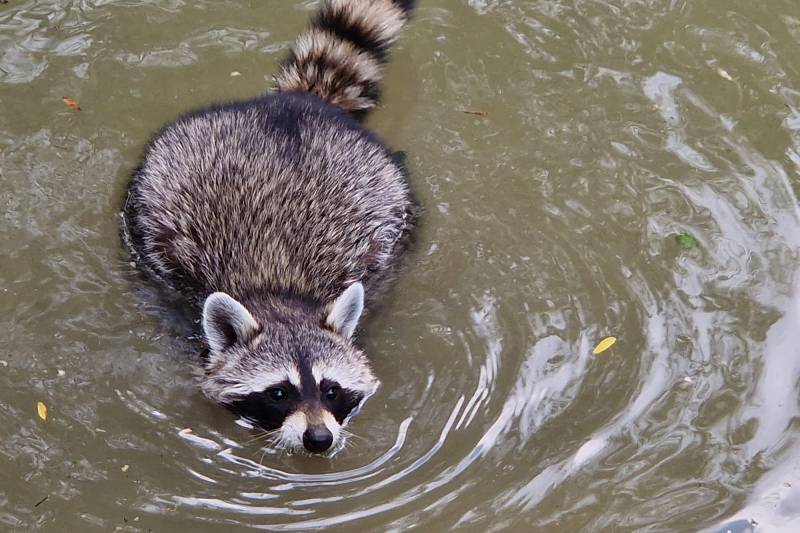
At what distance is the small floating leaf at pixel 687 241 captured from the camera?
215 inches

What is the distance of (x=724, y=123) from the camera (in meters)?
6.21

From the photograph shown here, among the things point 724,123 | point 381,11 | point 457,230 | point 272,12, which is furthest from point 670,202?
point 272,12

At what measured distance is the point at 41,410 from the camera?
14.8ft

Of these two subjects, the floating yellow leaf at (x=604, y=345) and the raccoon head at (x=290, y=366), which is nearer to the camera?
the raccoon head at (x=290, y=366)

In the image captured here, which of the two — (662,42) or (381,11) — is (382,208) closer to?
(381,11)

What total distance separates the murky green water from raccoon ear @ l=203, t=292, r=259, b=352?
0.85 feet

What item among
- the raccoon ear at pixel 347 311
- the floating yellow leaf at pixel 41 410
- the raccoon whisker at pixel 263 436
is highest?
the raccoon ear at pixel 347 311

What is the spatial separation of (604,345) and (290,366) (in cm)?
158

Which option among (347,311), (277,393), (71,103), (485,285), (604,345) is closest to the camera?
(277,393)

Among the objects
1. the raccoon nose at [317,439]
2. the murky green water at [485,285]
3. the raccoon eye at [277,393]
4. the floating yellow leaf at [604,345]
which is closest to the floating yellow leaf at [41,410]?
the murky green water at [485,285]

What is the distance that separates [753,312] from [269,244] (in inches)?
96.9

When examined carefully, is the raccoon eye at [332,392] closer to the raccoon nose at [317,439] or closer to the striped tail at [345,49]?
the raccoon nose at [317,439]

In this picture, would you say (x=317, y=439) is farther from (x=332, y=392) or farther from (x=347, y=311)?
(x=347, y=311)

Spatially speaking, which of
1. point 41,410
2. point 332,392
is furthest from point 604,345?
point 41,410
